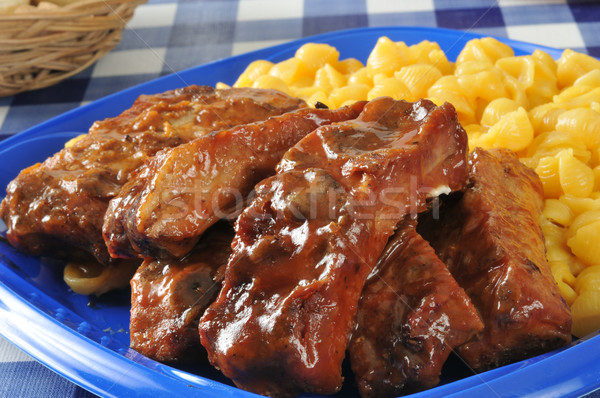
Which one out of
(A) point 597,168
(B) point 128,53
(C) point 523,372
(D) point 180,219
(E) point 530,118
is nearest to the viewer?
(C) point 523,372

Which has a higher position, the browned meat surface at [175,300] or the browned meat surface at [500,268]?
the browned meat surface at [500,268]

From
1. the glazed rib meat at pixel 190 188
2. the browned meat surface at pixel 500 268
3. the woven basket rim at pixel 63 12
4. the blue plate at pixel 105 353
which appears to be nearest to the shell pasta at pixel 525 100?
the browned meat surface at pixel 500 268

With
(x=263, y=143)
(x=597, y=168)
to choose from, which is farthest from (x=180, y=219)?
(x=597, y=168)

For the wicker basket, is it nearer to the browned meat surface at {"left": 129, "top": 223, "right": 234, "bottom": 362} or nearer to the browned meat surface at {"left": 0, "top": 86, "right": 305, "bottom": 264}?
the browned meat surface at {"left": 0, "top": 86, "right": 305, "bottom": 264}

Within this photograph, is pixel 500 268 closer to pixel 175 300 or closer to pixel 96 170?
pixel 175 300

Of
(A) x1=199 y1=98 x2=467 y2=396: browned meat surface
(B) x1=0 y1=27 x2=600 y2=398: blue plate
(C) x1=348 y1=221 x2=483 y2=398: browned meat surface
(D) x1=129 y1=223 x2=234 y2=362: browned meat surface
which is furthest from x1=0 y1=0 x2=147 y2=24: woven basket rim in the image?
(C) x1=348 y1=221 x2=483 y2=398: browned meat surface

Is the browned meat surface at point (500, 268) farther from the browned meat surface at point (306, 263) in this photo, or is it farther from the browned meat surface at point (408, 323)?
the browned meat surface at point (306, 263)

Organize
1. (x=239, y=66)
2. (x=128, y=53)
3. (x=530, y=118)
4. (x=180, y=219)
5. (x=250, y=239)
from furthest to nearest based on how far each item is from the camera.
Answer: (x=128, y=53), (x=239, y=66), (x=530, y=118), (x=180, y=219), (x=250, y=239)

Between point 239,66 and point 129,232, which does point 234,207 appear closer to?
point 129,232
